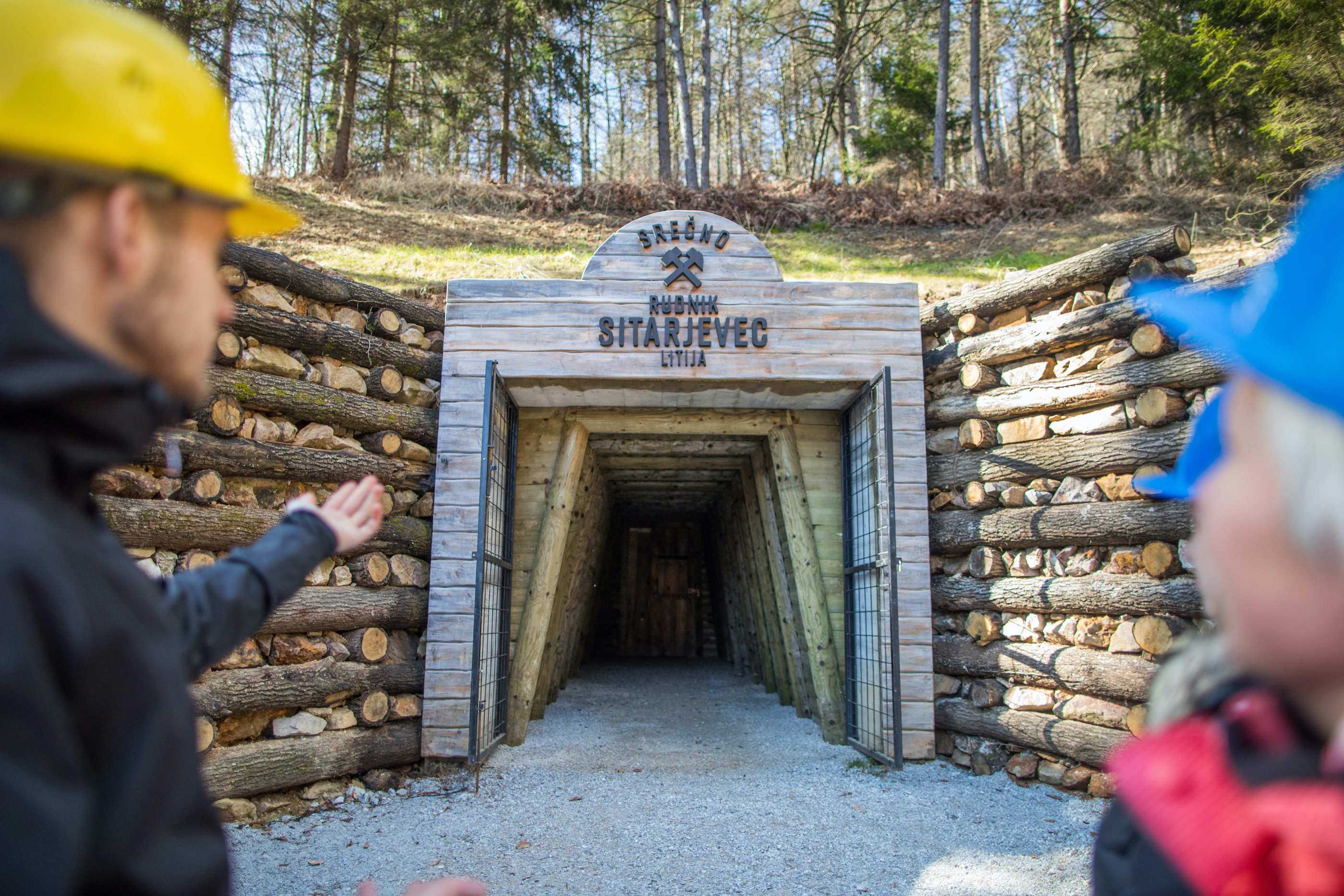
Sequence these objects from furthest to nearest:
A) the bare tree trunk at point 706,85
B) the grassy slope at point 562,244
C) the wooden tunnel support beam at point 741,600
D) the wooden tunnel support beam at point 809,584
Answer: the bare tree trunk at point 706,85
the grassy slope at point 562,244
the wooden tunnel support beam at point 741,600
the wooden tunnel support beam at point 809,584

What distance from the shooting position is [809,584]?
6.28 meters

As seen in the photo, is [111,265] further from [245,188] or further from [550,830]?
[550,830]

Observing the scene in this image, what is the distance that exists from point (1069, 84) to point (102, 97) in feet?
63.4

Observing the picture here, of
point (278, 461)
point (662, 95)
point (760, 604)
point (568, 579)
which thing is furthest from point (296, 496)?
point (662, 95)

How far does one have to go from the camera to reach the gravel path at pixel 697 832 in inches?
147

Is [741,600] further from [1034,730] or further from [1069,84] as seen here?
[1069,84]

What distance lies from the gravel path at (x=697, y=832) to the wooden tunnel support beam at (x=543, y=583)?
12.9 inches

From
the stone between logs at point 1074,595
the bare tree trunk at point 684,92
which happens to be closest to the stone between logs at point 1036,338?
the stone between logs at point 1074,595

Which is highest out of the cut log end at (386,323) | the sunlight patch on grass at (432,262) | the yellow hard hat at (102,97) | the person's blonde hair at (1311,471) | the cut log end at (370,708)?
the sunlight patch on grass at (432,262)

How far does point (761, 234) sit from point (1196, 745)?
13154 mm

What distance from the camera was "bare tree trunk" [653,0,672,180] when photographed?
53.6ft

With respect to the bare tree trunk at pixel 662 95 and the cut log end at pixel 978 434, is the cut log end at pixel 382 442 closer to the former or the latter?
the cut log end at pixel 978 434

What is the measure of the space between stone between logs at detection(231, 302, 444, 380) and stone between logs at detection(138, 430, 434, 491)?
0.62m

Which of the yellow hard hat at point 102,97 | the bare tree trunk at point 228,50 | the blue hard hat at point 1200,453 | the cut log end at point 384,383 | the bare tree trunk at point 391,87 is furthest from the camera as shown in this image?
the bare tree trunk at point 391,87
